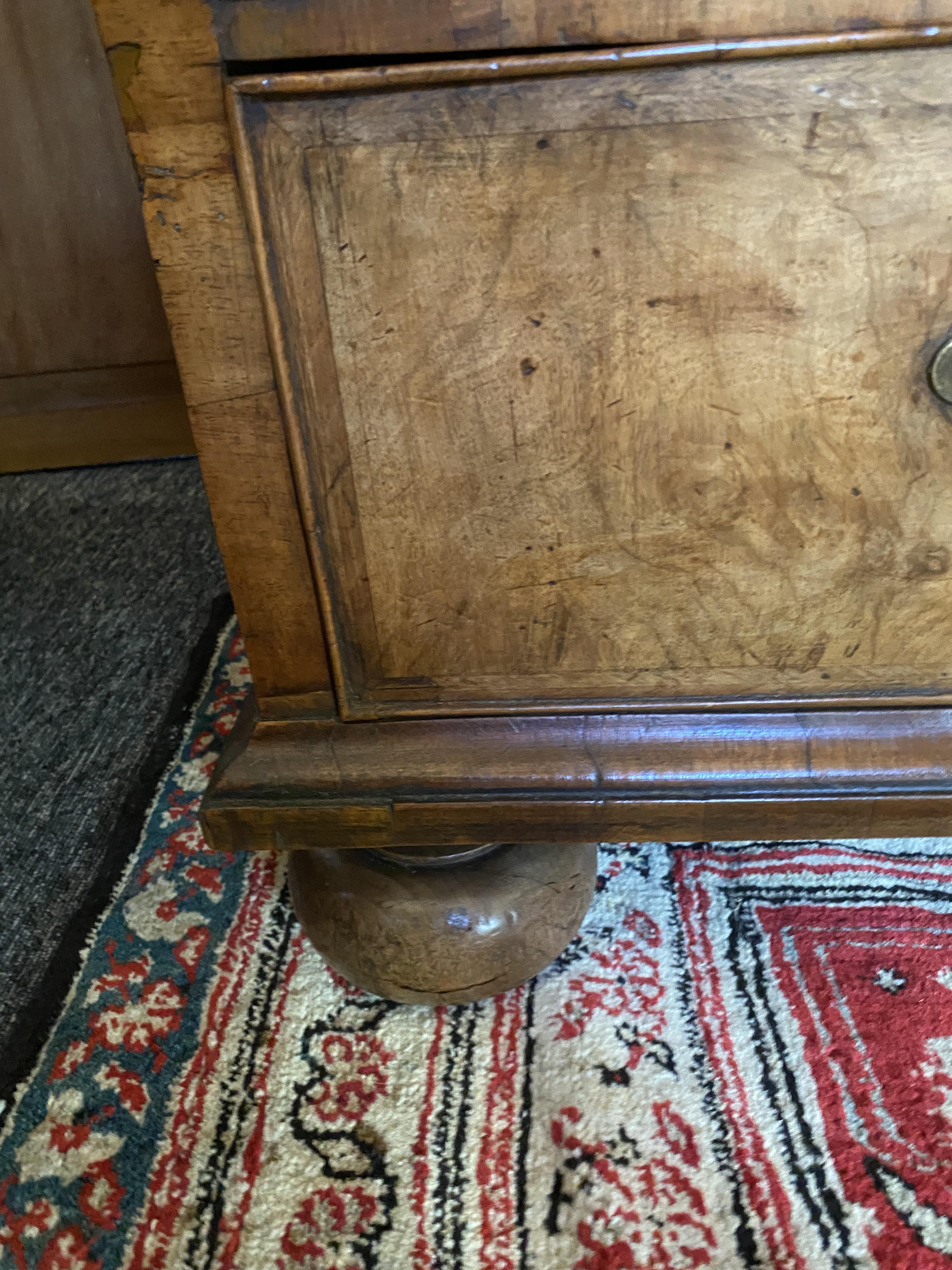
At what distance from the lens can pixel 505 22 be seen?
44 centimetres

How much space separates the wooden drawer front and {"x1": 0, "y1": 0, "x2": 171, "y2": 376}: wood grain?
1.14 m

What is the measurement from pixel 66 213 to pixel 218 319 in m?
1.19

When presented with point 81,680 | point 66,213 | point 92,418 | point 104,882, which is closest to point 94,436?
point 92,418

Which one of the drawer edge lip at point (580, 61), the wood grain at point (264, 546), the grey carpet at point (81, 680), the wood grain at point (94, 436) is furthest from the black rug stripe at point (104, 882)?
the drawer edge lip at point (580, 61)

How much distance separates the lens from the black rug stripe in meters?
0.74

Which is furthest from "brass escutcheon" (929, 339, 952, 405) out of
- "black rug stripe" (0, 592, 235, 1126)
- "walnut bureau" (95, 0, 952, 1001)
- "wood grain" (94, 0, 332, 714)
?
"black rug stripe" (0, 592, 235, 1126)

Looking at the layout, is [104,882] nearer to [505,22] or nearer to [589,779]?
[589,779]

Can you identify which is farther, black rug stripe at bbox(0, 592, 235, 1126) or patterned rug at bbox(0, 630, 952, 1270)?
black rug stripe at bbox(0, 592, 235, 1126)

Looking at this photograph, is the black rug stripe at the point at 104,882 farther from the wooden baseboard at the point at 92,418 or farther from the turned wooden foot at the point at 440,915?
the wooden baseboard at the point at 92,418

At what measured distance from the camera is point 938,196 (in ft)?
1.52

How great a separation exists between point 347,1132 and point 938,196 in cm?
68

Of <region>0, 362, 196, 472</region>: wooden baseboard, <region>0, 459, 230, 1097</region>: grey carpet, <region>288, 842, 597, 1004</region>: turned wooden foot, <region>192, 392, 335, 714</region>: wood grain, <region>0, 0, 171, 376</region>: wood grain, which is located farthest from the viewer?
<region>0, 362, 196, 472</region>: wooden baseboard

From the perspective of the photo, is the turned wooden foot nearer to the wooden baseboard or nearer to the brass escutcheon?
the brass escutcheon

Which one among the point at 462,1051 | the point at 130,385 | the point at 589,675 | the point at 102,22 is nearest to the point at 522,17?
the point at 102,22
